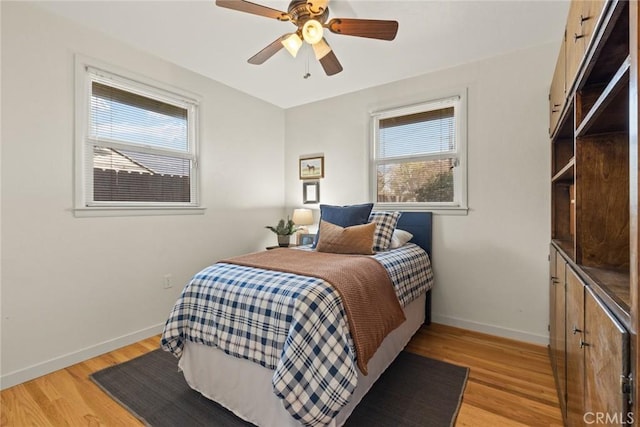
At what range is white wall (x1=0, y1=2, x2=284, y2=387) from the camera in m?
1.99

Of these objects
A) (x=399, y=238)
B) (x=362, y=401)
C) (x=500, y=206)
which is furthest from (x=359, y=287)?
(x=500, y=206)

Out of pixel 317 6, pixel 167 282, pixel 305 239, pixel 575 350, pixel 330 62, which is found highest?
pixel 317 6

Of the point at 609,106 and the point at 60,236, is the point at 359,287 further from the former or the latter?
the point at 60,236

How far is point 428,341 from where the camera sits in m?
2.63

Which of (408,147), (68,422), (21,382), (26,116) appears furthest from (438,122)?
(21,382)

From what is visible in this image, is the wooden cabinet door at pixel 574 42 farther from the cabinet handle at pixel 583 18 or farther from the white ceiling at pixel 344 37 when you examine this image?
the white ceiling at pixel 344 37

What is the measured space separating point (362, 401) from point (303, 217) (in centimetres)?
226

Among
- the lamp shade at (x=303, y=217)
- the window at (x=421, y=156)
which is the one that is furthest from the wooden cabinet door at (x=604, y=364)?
the lamp shade at (x=303, y=217)

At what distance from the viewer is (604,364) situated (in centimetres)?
84

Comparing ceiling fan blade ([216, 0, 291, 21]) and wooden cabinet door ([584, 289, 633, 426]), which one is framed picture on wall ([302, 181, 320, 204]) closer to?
ceiling fan blade ([216, 0, 291, 21])

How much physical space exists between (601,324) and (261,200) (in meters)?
3.43

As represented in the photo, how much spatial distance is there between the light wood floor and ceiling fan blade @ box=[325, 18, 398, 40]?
2273mm

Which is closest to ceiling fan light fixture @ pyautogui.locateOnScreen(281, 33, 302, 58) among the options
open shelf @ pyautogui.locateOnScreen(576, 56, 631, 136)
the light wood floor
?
open shelf @ pyautogui.locateOnScreen(576, 56, 631, 136)

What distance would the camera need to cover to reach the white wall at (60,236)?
6.53 ft
